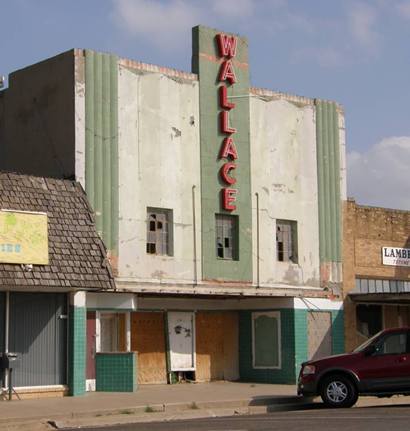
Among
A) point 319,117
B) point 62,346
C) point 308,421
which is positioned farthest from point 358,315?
point 308,421

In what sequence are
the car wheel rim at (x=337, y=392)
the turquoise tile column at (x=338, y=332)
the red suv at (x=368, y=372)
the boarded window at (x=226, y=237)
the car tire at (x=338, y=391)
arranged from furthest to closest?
the turquoise tile column at (x=338, y=332) → the boarded window at (x=226, y=237) → the car wheel rim at (x=337, y=392) → the car tire at (x=338, y=391) → the red suv at (x=368, y=372)

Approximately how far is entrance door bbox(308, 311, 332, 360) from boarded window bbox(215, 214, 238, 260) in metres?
3.41

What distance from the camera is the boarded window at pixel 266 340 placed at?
30.8 m

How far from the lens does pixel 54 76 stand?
89.7ft

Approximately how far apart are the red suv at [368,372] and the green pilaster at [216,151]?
764 cm

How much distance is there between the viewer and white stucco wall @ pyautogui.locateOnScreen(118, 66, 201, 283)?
89.7 feet

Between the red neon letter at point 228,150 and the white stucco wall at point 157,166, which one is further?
the red neon letter at point 228,150

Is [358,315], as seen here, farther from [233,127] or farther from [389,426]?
[389,426]

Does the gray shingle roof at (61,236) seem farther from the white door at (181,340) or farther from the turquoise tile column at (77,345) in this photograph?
the white door at (181,340)

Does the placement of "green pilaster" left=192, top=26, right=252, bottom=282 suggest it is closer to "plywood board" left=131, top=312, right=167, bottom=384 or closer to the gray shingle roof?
"plywood board" left=131, top=312, right=167, bottom=384

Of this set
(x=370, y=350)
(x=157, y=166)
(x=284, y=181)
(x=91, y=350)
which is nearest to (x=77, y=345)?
(x=91, y=350)

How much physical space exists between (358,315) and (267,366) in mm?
4399

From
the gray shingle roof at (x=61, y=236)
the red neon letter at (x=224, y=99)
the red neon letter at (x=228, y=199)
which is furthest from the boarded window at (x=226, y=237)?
the gray shingle roof at (x=61, y=236)

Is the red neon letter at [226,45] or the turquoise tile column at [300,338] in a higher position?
the red neon letter at [226,45]
